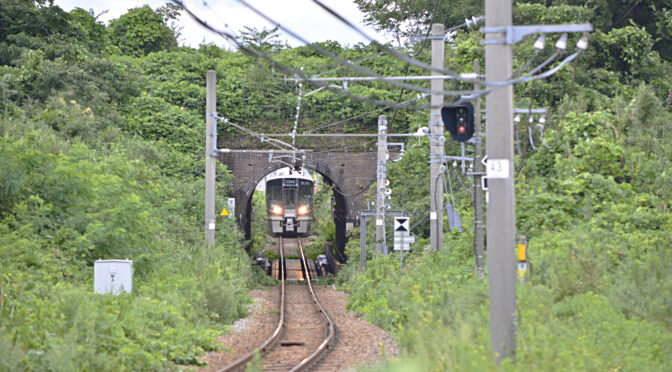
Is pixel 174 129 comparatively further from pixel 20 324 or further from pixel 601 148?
pixel 20 324

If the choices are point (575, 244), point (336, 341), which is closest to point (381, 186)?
point (336, 341)

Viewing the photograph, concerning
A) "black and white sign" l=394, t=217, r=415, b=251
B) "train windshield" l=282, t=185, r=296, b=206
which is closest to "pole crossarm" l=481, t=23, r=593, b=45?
"black and white sign" l=394, t=217, r=415, b=251

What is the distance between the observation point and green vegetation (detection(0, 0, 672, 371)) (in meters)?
9.80

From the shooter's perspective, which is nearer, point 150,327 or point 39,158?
point 150,327

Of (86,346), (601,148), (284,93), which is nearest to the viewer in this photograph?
(86,346)

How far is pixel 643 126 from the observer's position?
63.1ft

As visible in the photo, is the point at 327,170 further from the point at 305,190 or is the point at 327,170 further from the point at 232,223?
the point at 305,190

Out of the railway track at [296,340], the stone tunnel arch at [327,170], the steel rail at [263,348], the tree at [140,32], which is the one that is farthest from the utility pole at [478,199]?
the tree at [140,32]

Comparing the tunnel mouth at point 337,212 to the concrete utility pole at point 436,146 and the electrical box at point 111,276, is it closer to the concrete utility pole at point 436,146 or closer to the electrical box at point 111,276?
the concrete utility pole at point 436,146

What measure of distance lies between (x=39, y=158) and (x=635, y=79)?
821 inches

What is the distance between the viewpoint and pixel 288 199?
40.9 m

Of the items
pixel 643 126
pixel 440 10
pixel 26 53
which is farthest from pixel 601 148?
pixel 26 53

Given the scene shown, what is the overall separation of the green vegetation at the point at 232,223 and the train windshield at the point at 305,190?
25.6 feet

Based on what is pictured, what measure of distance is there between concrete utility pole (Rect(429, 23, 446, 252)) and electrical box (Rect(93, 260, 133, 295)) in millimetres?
8344
